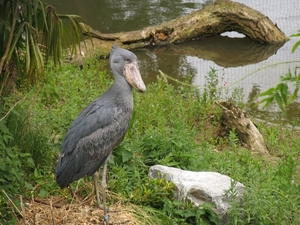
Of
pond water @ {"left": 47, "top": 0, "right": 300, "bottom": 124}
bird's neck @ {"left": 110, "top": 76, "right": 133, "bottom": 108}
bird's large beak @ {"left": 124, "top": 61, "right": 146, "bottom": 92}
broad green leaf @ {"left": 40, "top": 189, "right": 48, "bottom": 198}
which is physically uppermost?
bird's large beak @ {"left": 124, "top": 61, "right": 146, "bottom": 92}

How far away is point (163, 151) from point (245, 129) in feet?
5.07

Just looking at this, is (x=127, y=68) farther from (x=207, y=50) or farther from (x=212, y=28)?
(x=212, y=28)

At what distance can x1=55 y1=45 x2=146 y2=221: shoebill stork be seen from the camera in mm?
4238

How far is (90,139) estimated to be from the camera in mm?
4266

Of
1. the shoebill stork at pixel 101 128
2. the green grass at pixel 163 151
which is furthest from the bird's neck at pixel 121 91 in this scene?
the green grass at pixel 163 151

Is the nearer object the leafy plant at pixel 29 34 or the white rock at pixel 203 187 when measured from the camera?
the white rock at pixel 203 187

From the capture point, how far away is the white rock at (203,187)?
4.61m

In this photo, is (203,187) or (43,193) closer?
(43,193)

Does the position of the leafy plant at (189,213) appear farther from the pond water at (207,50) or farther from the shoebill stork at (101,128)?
the pond water at (207,50)

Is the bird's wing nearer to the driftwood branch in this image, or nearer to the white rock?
the white rock

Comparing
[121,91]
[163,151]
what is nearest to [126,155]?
[163,151]

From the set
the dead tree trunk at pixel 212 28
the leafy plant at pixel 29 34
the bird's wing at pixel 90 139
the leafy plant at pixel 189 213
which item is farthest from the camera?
the dead tree trunk at pixel 212 28

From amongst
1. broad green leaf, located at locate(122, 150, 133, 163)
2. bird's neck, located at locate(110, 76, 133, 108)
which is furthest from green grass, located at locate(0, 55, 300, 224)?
bird's neck, located at locate(110, 76, 133, 108)

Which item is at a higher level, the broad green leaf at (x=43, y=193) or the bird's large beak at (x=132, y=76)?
the bird's large beak at (x=132, y=76)
